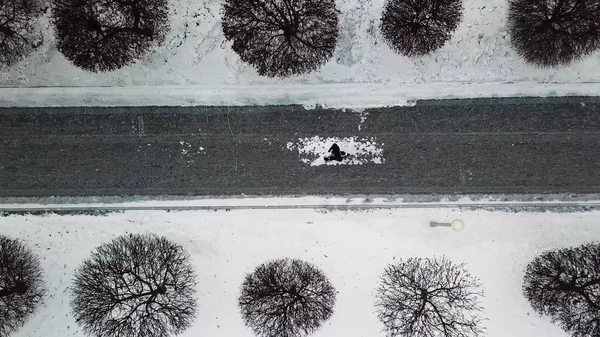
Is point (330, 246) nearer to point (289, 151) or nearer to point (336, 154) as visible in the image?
point (336, 154)

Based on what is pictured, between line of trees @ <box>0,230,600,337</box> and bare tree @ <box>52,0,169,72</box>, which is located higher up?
bare tree @ <box>52,0,169,72</box>

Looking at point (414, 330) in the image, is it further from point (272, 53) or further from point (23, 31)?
point (23, 31)

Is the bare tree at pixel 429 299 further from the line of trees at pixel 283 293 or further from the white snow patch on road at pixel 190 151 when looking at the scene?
the white snow patch on road at pixel 190 151

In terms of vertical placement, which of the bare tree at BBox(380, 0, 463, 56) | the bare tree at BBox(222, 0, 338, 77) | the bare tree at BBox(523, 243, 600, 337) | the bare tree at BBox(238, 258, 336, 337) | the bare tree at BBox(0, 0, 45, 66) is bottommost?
the bare tree at BBox(238, 258, 336, 337)

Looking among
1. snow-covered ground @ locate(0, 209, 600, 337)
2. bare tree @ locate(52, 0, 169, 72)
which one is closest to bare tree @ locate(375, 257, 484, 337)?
snow-covered ground @ locate(0, 209, 600, 337)

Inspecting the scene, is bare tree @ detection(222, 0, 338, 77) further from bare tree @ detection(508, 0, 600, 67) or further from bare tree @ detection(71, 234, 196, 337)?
bare tree @ detection(71, 234, 196, 337)

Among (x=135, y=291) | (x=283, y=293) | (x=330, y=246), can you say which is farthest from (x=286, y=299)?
(x=135, y=291)
